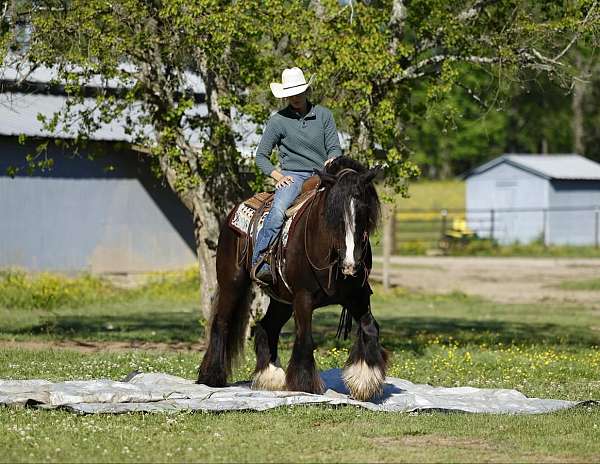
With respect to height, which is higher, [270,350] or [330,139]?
[330,139]

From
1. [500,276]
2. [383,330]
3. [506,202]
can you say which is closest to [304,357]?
[383,330]

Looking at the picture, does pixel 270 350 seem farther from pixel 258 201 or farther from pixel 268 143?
pixel 268 143

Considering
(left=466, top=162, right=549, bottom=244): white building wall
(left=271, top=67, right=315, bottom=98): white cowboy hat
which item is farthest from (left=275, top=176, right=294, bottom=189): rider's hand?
(left=466, top=162, right=549, bottom=244): white building wall

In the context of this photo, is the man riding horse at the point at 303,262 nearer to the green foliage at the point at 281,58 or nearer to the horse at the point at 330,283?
the horse at the point at 330,283

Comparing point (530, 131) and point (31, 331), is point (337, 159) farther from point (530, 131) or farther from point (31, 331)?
point (530, 131)

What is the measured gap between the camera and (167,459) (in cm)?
798

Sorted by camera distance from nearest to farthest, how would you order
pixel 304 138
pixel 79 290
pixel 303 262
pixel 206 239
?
pixel 303 262 → pixel 304 138 → pixel 206 239 → pixel 79 290

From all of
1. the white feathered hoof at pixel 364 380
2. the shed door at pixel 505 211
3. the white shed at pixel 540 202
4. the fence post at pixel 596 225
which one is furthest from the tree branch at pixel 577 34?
the shed door at pixel 505 211

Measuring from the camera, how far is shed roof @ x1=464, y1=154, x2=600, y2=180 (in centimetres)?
5056

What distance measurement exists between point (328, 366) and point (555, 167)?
39896mm

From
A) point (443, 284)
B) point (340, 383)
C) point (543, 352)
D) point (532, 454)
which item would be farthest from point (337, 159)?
point (443, 284)

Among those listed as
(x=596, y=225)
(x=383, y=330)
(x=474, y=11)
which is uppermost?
(x=474, y=11)

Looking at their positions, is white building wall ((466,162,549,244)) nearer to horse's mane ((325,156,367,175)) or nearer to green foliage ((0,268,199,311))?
green foliage ((0,268,199,311))

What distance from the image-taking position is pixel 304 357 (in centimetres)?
1054
